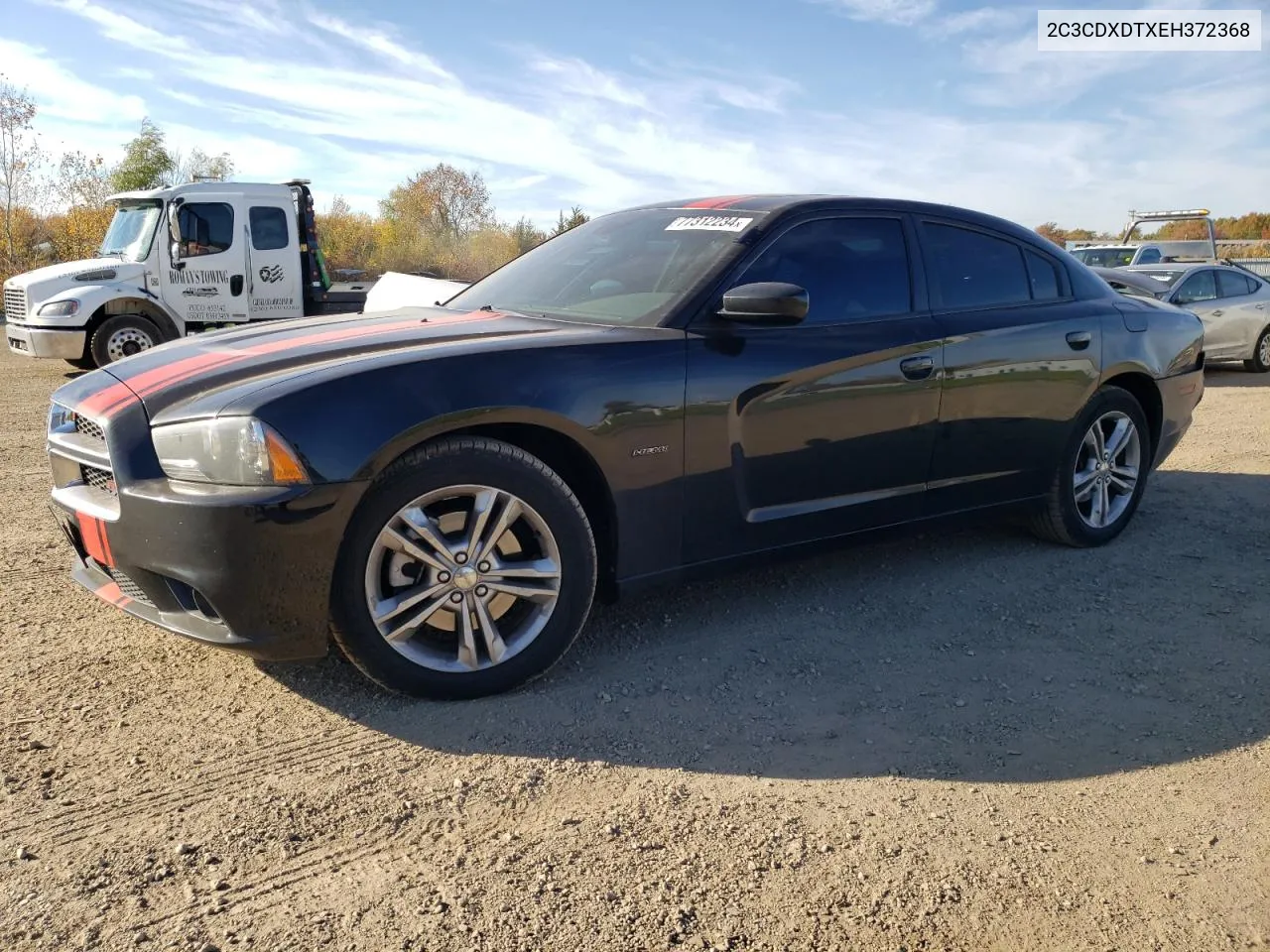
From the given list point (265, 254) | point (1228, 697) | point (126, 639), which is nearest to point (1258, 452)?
point (1228, 697)

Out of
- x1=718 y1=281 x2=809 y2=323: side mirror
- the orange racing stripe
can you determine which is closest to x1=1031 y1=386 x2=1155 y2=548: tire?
x1=718 y1=281 x2=809 y2=323: side mirror

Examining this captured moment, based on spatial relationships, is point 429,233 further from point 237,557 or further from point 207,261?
point 237,557

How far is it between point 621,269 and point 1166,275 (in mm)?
11132

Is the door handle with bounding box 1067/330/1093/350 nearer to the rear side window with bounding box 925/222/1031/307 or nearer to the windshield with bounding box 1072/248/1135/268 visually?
the rear side window with bounding box 925/222/1031/307

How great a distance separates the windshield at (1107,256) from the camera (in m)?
17.1

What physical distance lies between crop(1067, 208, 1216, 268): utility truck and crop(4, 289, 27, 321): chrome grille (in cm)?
1496

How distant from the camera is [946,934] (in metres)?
2.20

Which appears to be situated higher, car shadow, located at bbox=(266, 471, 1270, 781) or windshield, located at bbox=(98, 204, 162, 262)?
windshield, located at bbox=(98, 204, 162, 262)

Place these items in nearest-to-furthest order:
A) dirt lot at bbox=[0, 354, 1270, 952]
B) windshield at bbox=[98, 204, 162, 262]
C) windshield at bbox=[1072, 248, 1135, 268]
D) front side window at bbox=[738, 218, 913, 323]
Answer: dirt lot at bbox=[0, 354, 1270, 952], front side window at bbox=[738, 218, 913, 323], windshield at bbox=[98, 204, 162, 262], windshield at bbox=[1072, 248, 1135, 268]

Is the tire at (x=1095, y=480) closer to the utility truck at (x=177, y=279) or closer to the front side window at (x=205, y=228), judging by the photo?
the utility truck at (x=177, y=279)

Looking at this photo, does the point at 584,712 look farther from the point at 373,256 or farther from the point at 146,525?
the point at 373,256

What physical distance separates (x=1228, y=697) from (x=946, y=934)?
5.91ft

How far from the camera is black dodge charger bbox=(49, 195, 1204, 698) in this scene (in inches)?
114

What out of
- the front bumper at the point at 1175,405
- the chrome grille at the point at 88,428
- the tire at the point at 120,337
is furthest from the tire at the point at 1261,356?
the chrome grille at the point at 88,428
